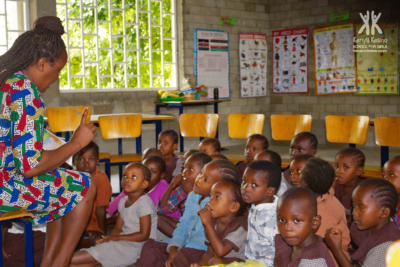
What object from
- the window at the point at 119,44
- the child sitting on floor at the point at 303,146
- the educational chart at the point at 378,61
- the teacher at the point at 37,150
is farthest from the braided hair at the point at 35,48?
the educational chart at the point at 378,61

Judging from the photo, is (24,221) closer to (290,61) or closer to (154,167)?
(154,167)

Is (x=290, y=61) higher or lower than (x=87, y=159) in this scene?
higher

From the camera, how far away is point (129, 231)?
240 centimetres

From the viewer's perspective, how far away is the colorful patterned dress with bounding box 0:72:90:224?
5.15ft

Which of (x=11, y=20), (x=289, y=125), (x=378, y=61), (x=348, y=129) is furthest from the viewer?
(x=378, y=61)

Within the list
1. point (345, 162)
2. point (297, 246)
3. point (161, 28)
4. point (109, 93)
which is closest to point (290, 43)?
point (161, 28)

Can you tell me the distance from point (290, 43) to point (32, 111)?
697 cm

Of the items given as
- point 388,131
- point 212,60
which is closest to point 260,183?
point 388,131

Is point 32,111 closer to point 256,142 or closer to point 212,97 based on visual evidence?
point 256,142

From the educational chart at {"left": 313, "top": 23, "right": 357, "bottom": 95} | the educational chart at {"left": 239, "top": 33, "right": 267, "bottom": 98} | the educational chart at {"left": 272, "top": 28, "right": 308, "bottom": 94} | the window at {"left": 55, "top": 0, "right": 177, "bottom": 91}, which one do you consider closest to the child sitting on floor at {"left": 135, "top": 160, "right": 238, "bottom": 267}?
the window at {"left": 55, "top": 0, "right": 177, "bottom": 91}

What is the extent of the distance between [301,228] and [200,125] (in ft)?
9.48

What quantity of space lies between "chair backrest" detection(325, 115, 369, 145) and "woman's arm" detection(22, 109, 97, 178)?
259cm

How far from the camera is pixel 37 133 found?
1.60 m

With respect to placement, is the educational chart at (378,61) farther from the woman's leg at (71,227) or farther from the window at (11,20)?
the woman's leg at (71,227)
